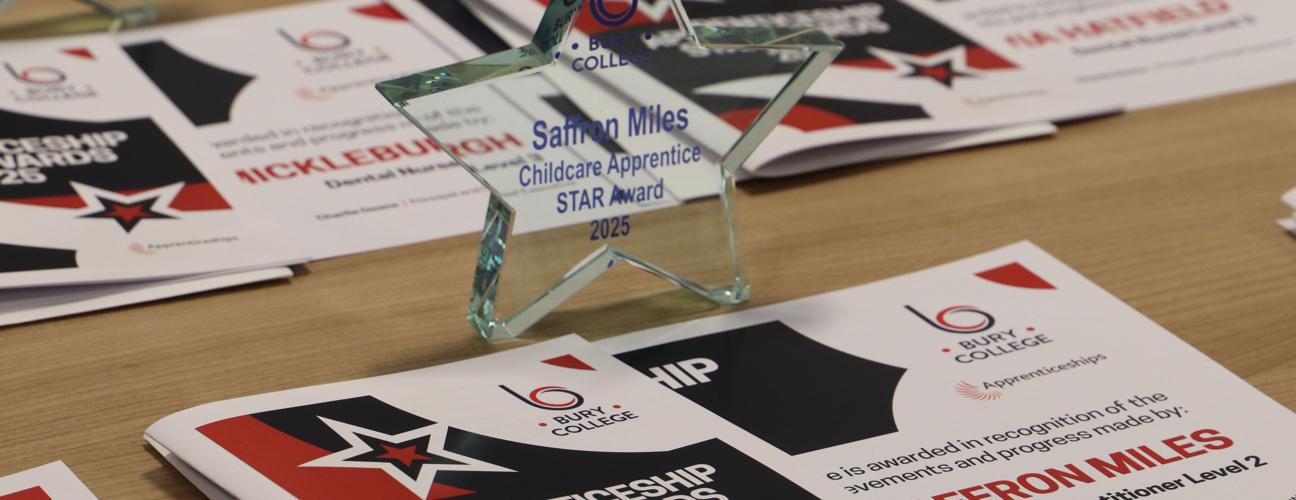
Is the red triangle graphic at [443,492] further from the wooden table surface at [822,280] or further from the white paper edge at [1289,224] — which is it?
the white paper edge at [1289,224]

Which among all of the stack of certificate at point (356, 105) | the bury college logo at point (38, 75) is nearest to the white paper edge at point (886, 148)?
the stack of certificate at point (356, 105)

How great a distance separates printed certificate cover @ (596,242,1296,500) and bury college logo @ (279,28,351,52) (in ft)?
1.22

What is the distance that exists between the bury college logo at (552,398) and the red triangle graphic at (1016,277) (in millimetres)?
229

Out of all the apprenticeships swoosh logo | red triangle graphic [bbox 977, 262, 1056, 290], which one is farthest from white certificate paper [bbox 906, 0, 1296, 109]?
the apprenticeships swoosh logo

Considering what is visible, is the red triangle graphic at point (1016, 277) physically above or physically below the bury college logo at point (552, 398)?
above

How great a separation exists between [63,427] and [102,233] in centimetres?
14

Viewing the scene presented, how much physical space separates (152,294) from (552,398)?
21cm

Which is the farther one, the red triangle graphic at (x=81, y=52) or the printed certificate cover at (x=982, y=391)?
the red triangle graphic at (x=81, y=52)

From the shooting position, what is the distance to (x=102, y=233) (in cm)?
57

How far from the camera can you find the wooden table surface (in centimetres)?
48

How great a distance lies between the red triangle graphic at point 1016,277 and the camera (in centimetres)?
57

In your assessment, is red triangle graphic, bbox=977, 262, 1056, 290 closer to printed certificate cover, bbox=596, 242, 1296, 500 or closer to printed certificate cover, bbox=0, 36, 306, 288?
printed certificate cover, bbox=596, 242, 1296, 500

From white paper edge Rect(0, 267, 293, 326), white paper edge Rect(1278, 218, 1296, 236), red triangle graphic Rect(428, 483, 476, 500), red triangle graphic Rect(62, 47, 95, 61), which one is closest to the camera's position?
red triangle graphic Rect(428, 483, 476, 500)

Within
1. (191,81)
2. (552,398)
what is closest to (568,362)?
(552,398)
